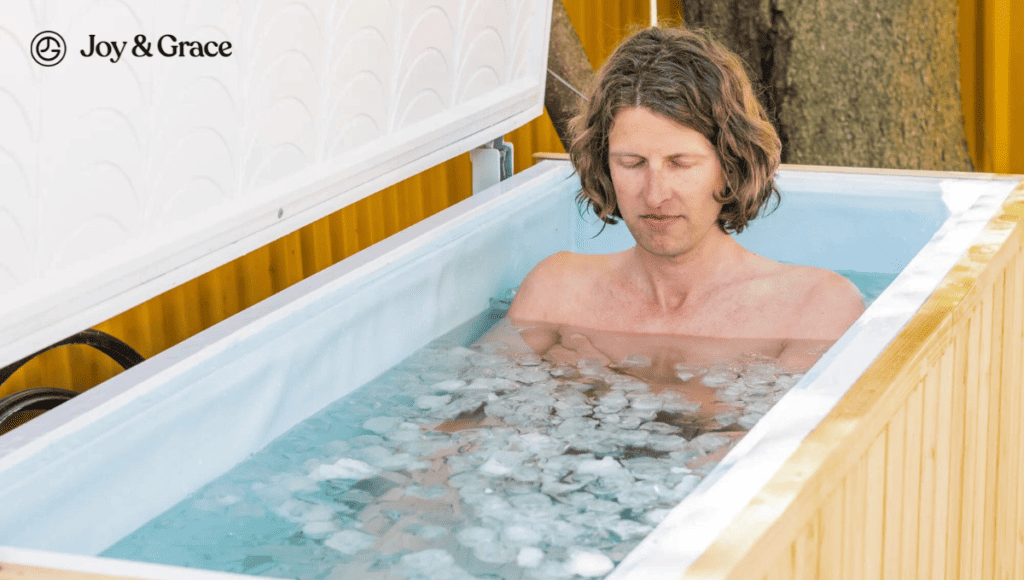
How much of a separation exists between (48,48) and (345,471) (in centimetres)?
60

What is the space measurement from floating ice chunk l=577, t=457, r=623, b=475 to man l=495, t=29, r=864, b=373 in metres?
0.34

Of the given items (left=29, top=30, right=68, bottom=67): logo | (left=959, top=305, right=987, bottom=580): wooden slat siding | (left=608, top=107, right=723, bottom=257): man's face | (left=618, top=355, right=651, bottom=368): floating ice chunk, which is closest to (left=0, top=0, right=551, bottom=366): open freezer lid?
(left=29, top=30, right=68, bottom=67): logo

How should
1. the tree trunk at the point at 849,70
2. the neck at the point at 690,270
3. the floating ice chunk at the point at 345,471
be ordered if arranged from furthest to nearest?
1. the tree trunk at the point at 849,70
2. the neck at the point at 690,270
3. the floating ice chunk at the point at 345,471

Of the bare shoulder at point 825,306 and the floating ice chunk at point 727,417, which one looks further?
the bare shoulder at point 825,306

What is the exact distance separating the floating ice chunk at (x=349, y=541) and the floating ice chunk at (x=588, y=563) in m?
0.22

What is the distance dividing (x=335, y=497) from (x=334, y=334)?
1.27ft

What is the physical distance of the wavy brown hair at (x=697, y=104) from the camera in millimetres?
1823

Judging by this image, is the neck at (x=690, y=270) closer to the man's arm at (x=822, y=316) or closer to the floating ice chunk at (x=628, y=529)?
the man's arm at (x=822, y=316)

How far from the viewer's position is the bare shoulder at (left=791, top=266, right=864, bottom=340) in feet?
5.88

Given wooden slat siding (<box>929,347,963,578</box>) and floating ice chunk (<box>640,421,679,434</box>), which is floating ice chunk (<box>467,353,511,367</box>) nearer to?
floating ice chunk (<box>640,421,679,434</box>)

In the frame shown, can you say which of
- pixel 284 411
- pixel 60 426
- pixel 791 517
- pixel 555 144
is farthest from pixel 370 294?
pixel 555 144

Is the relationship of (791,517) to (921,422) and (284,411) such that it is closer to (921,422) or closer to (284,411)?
(921,422)

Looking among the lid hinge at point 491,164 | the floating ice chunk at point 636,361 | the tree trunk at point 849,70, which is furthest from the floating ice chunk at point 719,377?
the tree trunk at point 849,70

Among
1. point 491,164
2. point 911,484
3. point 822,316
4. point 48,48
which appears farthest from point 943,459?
point 491,164
